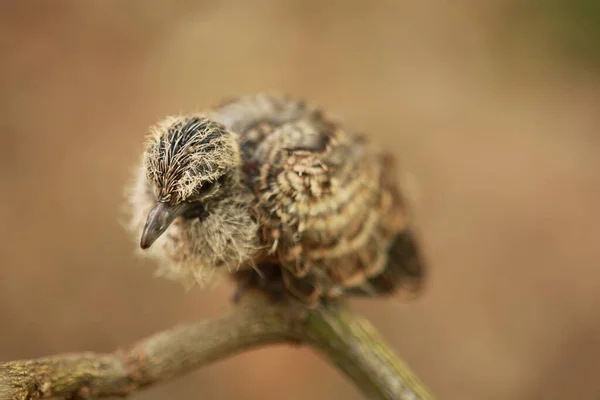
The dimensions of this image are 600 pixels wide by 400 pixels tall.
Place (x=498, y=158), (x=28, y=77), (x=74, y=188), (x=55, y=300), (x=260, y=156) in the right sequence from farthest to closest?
(x=498, y=158)
(x=28, y=77)
(x=74, y=188)
(x=55, y=300)
(x=260, y=156)

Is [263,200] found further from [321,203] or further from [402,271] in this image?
[402,271]

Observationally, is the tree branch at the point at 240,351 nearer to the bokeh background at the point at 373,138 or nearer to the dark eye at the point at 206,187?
the dark eye at the point at 206,187

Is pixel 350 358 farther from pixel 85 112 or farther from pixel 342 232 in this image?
pixel 85 112

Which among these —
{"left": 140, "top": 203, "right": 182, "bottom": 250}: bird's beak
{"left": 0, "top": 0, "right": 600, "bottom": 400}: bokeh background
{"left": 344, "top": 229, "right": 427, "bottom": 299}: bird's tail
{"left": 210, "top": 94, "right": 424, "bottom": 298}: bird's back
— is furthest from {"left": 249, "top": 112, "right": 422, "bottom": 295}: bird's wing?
{"left": 0, "top": 0, "right": 600, "bottom": 400}: bokeh background

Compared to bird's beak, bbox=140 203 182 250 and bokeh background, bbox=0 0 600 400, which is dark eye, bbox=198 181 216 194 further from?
bokeh background, bbox=0 0 600 400

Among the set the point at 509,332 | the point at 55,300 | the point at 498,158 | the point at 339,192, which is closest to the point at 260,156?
the point at 339,192

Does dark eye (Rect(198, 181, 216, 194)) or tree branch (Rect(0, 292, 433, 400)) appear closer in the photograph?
tree branch (Rect(0, 292, 433, 400))

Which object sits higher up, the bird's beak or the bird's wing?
the bird's beak
